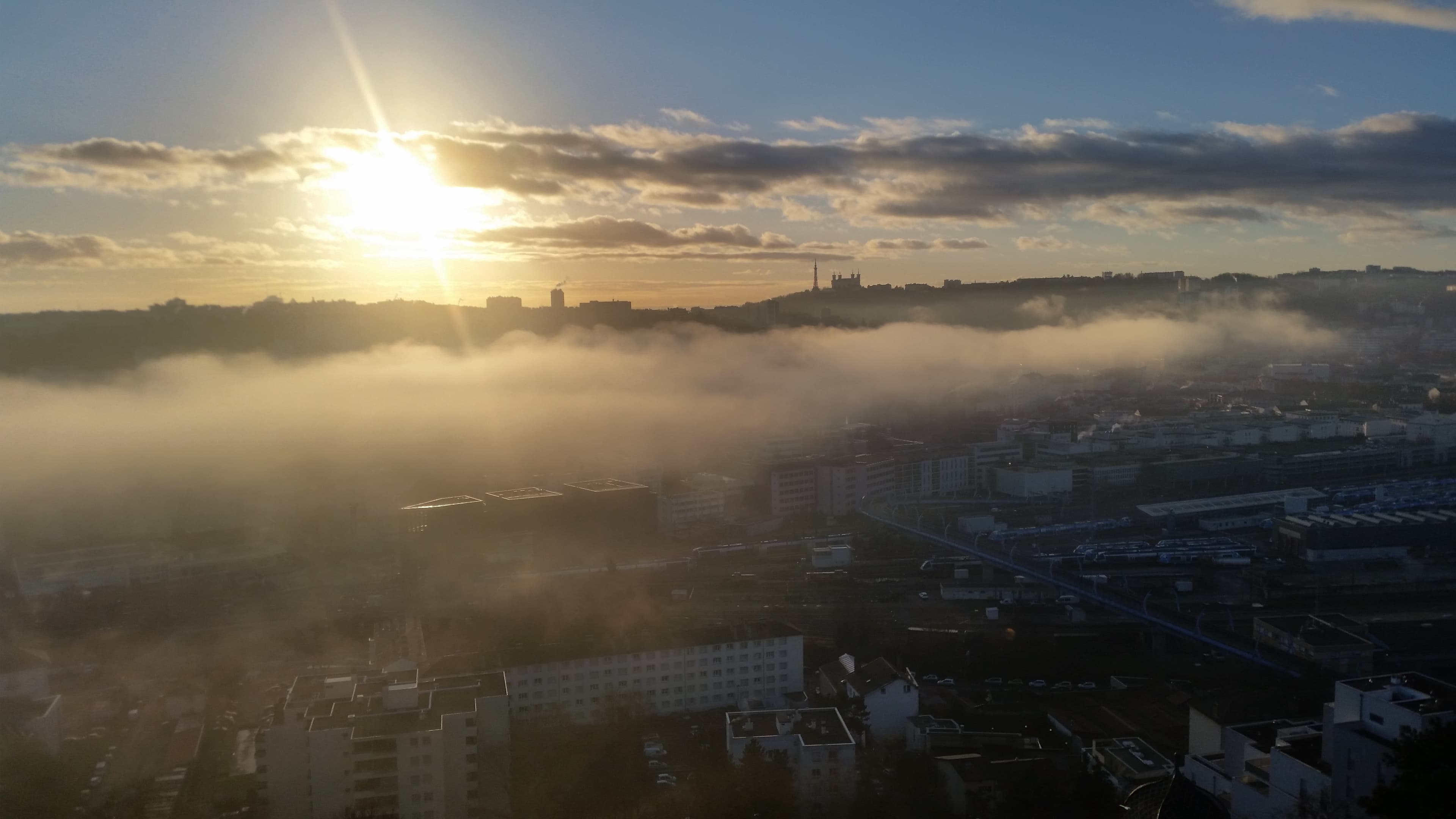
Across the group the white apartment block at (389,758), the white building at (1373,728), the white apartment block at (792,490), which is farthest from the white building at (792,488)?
the white building at (1373,728)

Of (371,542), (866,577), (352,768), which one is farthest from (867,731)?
(371,542)

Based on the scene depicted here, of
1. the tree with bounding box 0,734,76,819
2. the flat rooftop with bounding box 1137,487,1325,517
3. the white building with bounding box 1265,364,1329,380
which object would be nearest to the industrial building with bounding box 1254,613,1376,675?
the flat rooftop with bounding box 1137,487,1325,517

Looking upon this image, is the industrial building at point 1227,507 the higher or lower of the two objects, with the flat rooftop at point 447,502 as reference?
lower

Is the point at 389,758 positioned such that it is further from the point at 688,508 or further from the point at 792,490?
the point at 792,490

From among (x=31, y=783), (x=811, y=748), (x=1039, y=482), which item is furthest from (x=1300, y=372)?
(x=31, y=783)

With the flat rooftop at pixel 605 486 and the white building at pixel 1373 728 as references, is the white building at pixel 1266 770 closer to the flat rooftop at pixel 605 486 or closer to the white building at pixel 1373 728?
the white building at pixel 1373 728

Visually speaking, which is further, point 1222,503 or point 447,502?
point 1222,503
